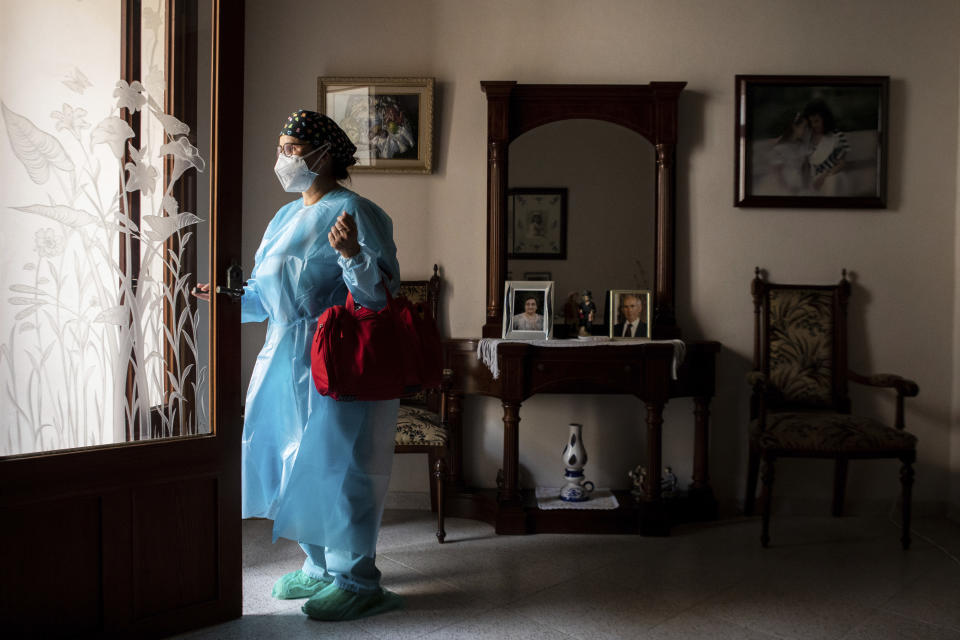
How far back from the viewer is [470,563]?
9.15ft

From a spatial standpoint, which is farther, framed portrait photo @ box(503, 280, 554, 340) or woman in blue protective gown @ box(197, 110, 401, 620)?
framed portrait photo @ box(503, 280, 554, 340)

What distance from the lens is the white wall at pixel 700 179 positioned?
139 inches

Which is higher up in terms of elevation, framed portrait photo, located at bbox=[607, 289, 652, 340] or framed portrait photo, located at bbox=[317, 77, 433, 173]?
framed portrait photo, located at bbox=[317, 77, 433, 173]

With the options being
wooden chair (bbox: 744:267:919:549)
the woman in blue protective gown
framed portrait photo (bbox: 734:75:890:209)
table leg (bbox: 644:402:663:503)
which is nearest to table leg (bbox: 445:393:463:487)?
table leg (bbox: 644:402:663:503)

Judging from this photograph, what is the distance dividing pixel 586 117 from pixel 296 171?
178cm

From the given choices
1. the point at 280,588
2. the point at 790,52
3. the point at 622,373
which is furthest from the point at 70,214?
the point at 790,52

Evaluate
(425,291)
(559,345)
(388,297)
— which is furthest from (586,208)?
(388,297)

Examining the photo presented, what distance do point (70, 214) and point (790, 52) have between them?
Answer: 3.21 meters

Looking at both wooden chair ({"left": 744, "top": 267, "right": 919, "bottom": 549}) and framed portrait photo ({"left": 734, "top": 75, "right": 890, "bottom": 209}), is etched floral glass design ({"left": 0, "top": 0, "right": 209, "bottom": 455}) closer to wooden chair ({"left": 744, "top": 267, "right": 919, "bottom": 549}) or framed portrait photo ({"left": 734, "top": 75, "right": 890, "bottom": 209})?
wooden chair ({"left": 744, "top": 267, "right": 919, "bottom": 549})

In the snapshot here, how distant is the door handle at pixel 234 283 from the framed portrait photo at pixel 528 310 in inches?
60.4

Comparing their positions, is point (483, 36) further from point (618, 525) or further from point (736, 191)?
point (618, 525)

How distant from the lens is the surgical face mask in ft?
7.18

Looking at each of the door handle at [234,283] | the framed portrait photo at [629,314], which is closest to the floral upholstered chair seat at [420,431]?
the framed portrait photo at [629,314]

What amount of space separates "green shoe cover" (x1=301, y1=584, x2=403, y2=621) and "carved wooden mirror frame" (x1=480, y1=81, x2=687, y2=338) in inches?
59.4
